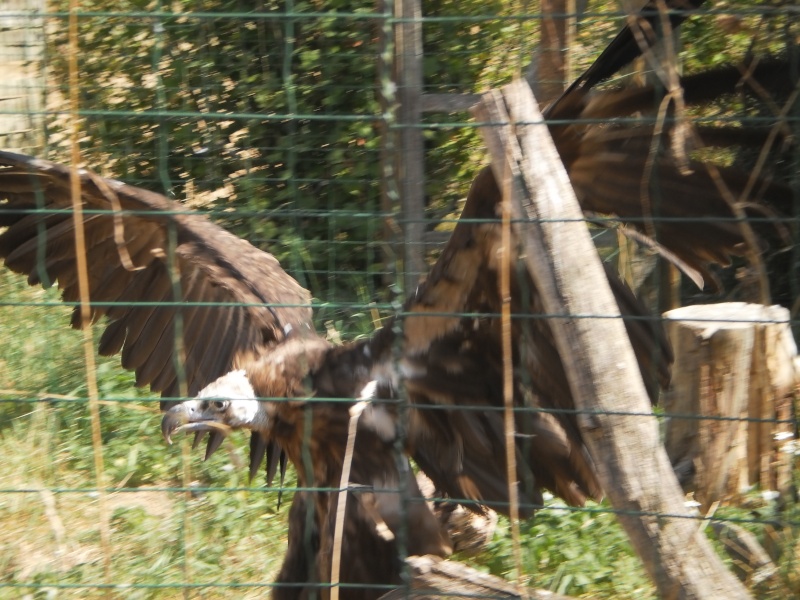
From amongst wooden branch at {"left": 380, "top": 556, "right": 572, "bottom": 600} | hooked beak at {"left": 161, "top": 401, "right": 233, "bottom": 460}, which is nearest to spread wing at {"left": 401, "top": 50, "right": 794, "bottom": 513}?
wooden branch at {"left": 380, "top": 556, "right": 572, "bottom": 600}

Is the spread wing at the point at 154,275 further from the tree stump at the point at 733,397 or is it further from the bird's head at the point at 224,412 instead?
the tree stump at the point at 733,397

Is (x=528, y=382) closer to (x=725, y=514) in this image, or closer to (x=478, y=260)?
(x=478, y=260)

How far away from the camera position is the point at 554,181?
257 cm

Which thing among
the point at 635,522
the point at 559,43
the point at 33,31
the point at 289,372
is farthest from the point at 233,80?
the point at 635,522

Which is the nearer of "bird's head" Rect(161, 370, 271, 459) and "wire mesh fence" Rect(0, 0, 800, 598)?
"wire mesh fence" Rect(0, 0, 800, 598)

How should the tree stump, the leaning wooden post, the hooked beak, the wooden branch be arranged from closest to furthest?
the leaning wooden post
the wooden branch
the hooked beak
the tree stump

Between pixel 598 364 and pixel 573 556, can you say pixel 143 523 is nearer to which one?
pixel 573 556

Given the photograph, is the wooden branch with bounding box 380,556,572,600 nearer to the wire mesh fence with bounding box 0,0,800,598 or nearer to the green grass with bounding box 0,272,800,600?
the wire mesh fence with bounding box 0,0,800,598

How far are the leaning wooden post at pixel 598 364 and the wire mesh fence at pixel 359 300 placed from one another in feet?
0.24

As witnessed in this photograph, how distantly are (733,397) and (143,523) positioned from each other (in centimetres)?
227

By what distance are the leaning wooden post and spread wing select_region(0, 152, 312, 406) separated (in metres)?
1.37

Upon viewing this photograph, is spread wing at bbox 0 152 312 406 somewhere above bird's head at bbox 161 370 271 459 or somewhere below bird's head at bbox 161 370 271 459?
above

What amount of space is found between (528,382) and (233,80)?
2.90 meters

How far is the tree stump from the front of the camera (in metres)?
3.71
